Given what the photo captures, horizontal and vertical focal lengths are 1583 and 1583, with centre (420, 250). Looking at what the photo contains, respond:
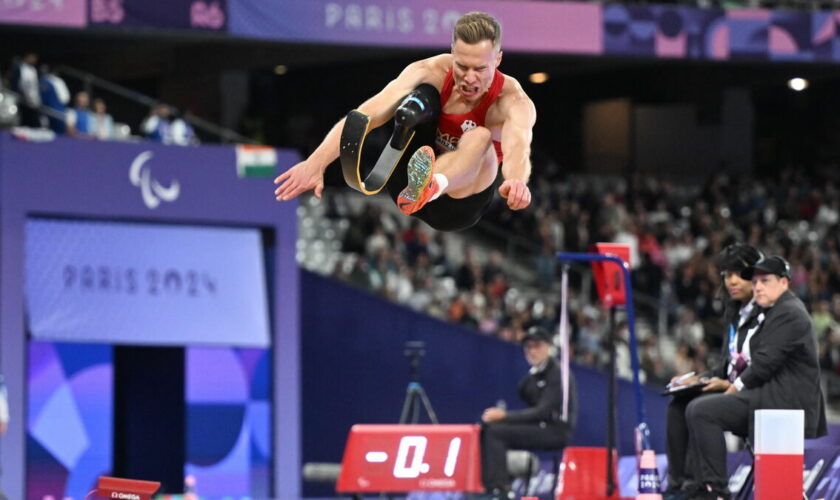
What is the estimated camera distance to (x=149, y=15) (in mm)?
17422

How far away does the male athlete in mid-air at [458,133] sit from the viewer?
7203mm

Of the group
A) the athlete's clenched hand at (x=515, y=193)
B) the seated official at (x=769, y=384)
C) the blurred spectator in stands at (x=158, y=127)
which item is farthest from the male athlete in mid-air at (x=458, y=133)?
the blurred spectator in stands at (x=158, y=127)

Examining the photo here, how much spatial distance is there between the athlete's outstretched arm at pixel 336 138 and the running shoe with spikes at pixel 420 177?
0.40m

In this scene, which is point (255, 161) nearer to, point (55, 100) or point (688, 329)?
point (55, 100)

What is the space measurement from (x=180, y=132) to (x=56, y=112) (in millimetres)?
1511

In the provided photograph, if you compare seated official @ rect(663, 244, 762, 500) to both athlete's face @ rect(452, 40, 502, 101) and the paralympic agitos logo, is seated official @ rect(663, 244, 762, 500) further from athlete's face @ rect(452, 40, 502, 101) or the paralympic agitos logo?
the paralympic agitos logo

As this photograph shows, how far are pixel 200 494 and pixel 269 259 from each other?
252cm

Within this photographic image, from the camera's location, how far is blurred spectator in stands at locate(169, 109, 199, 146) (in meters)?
16.1

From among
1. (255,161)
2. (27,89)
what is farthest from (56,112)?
(255,161)

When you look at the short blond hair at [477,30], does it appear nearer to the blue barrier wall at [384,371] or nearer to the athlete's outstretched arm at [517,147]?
the athlete's outstretched arm at [517,147]

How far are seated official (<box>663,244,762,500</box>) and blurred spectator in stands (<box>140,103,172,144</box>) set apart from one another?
7.95 m

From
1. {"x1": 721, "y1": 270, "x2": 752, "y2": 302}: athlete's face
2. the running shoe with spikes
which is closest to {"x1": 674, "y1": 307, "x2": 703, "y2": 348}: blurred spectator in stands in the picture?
{"x1": 721, "y1": 270, "x2": 752, "y2": 302}: athlete's face

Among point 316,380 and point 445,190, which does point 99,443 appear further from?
point 445,190

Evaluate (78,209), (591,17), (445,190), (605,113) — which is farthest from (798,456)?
(605,113)
